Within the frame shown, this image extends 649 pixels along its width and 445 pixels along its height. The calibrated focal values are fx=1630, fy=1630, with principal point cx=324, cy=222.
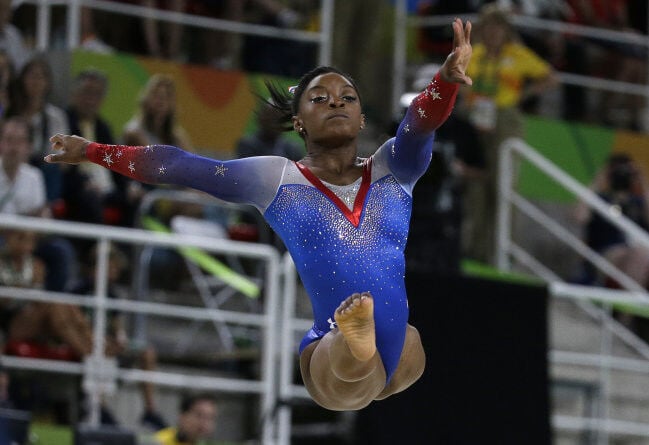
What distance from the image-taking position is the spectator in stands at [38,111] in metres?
9.04

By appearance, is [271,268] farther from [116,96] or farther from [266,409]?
[116,96]

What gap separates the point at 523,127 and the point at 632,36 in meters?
1.59

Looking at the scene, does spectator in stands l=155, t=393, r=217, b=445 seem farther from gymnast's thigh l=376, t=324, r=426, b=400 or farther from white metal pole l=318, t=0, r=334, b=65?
white metal pole l=318, t=0, r=334, b=65

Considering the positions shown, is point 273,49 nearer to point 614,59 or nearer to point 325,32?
point 325,32

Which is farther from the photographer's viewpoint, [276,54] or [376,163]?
[276,54]

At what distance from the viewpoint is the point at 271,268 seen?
Result: 8328 millimetres

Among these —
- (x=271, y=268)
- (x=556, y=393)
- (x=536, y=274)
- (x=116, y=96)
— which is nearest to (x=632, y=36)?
(x=536, y=274)

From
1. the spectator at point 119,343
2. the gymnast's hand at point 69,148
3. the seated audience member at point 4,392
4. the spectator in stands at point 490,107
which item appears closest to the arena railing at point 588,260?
the spectator in stands at point 490,107

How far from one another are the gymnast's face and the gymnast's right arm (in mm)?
220

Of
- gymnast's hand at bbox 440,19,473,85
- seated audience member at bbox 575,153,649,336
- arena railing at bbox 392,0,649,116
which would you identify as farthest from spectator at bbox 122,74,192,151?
gymnast's hand at bbox 440,19,473,85

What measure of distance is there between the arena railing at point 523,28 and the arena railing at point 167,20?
77 centimetres

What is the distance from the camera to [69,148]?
18.8 ft

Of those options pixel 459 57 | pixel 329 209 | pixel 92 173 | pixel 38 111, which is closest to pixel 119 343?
pixel 92 173

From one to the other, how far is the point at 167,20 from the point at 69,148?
196 inches
